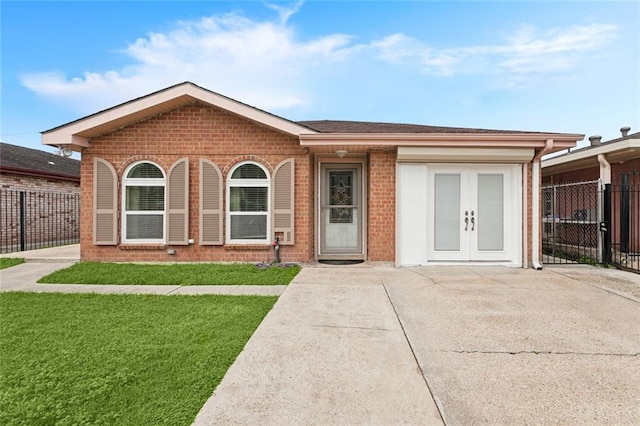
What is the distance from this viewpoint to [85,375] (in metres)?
2.54

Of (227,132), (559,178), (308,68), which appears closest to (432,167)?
(227,132)

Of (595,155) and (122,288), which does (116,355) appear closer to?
(122,288)

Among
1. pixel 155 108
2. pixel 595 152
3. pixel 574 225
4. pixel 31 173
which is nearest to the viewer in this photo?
pixel 155 108

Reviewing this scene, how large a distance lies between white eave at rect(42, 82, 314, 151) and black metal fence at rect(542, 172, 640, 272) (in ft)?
23.5

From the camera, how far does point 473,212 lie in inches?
286

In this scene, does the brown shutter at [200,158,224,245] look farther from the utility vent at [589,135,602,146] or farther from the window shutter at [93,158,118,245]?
the utility vent at [589,135,602,146]

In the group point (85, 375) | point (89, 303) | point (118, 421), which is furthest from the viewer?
point (89, 303)

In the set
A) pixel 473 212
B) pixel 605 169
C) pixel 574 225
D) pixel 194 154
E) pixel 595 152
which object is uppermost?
pixel 595 152

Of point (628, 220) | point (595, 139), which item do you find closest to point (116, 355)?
point (628, 220)

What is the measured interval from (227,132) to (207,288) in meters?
3.70

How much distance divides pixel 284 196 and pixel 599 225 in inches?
293

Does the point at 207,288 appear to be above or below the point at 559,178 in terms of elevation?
below

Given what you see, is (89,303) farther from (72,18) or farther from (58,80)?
(58,80)

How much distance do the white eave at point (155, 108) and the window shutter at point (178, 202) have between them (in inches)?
52.7
